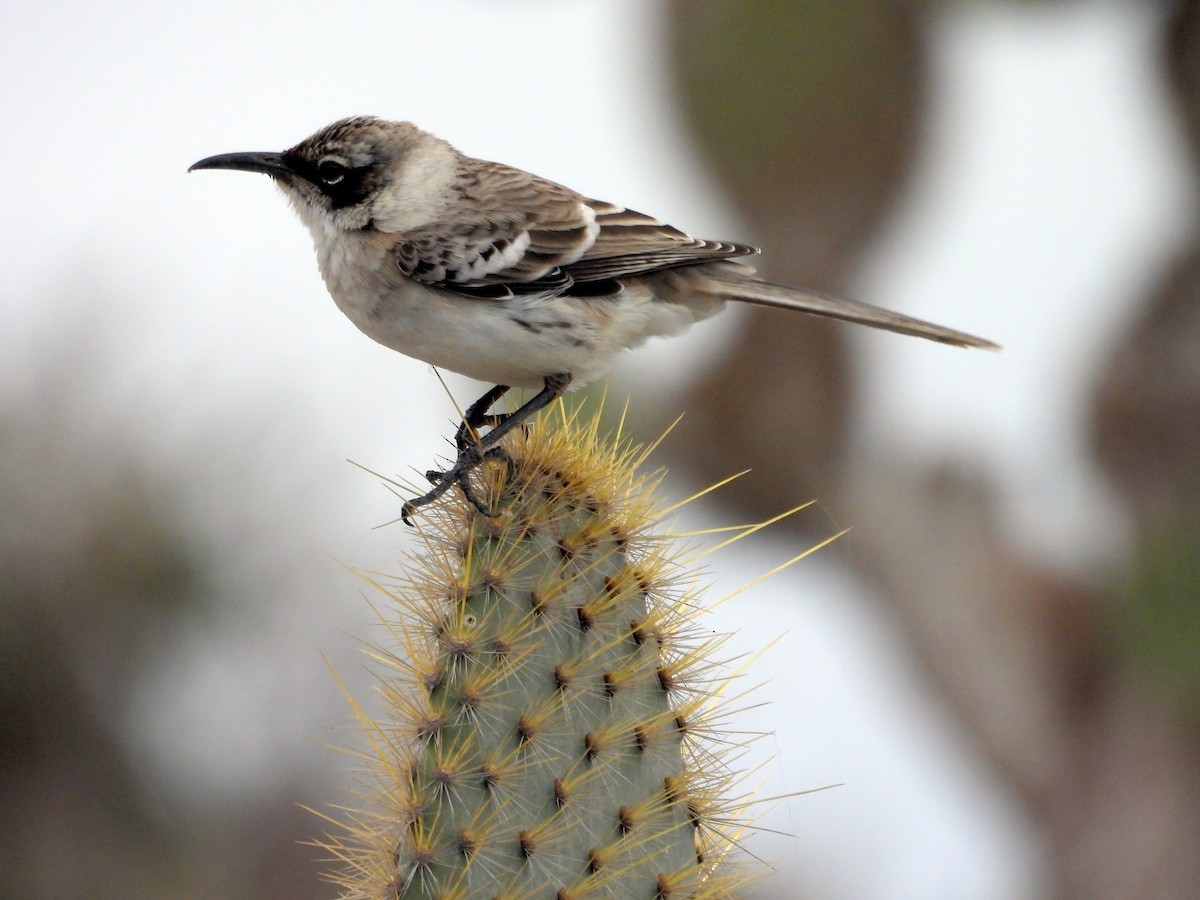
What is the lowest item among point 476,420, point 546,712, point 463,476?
point 546,712

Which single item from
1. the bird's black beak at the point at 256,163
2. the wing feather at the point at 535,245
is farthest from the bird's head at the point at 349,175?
the wing feather at the point at 535,245

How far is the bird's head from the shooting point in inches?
148

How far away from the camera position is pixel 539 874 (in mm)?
2541

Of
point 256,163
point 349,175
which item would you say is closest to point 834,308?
point 349,175

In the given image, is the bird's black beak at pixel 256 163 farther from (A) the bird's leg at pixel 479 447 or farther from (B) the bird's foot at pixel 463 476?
(B) the bird's foot at pixel 463 476

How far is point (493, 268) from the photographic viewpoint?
3.62 meters

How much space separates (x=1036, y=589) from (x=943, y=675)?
1.11 m

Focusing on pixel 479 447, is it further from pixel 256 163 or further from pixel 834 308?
pixel 256 163

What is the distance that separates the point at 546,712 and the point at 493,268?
4.85ft

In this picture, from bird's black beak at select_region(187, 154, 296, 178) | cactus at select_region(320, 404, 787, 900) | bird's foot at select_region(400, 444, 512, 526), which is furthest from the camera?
bird's black beak at select_region(187, 154, 296, 178)

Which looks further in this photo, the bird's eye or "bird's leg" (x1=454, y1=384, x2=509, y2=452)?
the bird's eye

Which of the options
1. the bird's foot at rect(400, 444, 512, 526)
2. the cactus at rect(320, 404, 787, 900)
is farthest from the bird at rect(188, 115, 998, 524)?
the cactus at rect(320, 404, 787, 900)

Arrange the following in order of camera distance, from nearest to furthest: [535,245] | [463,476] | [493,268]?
[463,476]
[493,268]
[535,245]

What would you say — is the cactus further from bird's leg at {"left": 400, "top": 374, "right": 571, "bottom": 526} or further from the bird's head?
the bird's head
